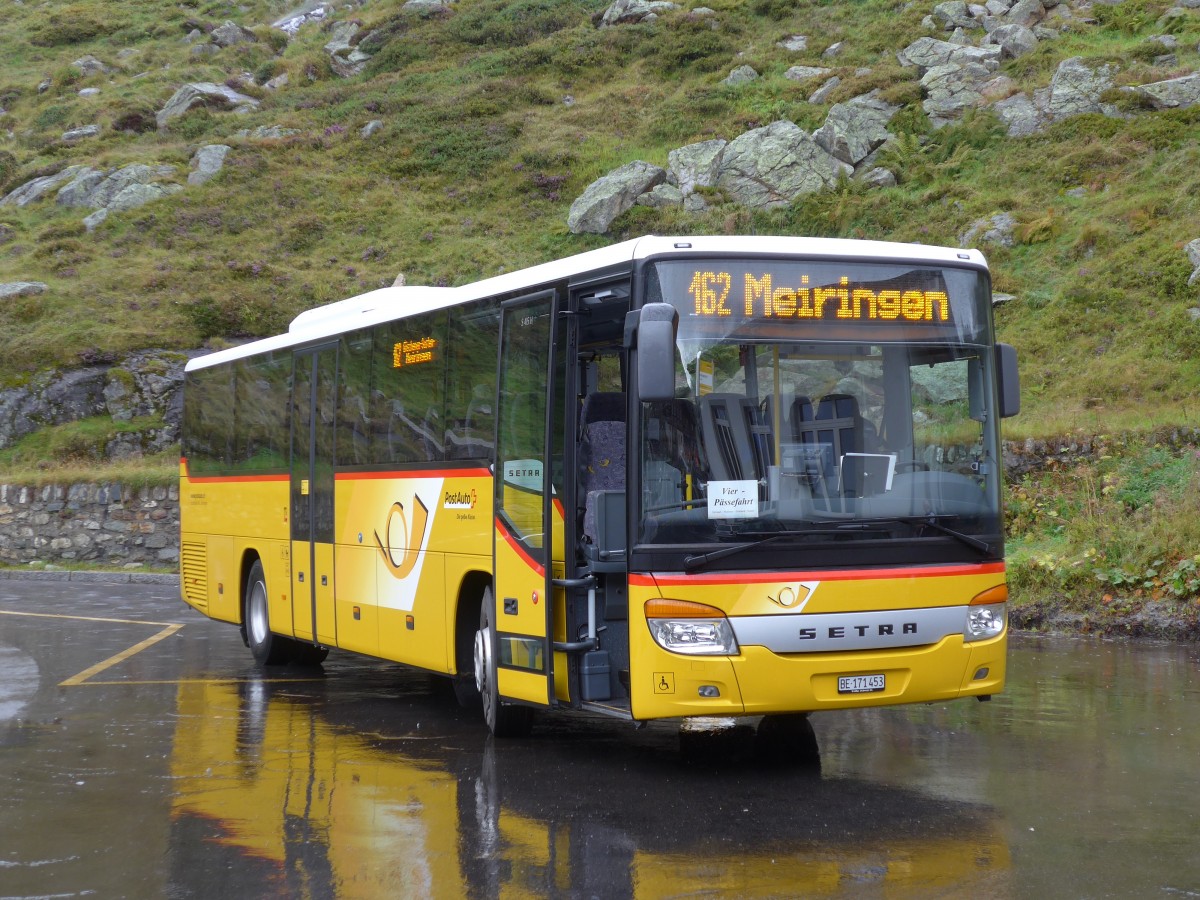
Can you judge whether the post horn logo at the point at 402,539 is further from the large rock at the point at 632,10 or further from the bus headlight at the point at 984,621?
the large rock at the point at 632,10

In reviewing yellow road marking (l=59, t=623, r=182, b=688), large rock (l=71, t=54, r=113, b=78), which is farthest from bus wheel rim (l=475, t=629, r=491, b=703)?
large rock (l=71, t=54, r=113, b=78)

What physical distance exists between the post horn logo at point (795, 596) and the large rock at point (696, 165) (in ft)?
99.6

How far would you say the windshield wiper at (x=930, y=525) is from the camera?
802 cm

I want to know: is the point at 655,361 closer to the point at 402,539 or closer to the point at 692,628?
the point at 692,628

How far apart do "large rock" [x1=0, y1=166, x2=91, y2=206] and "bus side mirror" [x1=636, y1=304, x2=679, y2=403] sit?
45633 millimetres

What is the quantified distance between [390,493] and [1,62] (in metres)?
68.9

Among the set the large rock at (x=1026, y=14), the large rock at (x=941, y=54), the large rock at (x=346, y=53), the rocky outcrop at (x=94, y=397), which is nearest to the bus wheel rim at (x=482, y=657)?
the rocky outcrop at (x=94, y=397)

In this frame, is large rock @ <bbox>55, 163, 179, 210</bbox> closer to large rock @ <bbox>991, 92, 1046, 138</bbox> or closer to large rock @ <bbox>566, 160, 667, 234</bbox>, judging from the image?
large rock @ <bbox>566, 160, 667, 234</bbox>

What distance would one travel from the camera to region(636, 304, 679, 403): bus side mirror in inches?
299

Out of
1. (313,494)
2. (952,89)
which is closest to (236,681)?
(313,494)

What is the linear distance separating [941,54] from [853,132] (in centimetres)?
629

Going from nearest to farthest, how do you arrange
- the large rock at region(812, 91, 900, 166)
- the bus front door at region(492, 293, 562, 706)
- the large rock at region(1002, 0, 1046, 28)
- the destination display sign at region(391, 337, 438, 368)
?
the bus front door at region(492, 293, 562, 706) < the destination display sign at region(391, 337, 438, 368) < the large rock at region(812, 91, 900, 166) < the large rock at region(1002, 0, 1046, 28)

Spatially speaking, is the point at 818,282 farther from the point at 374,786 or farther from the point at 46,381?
the point at 46,381

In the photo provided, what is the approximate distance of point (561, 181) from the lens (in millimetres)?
43500
